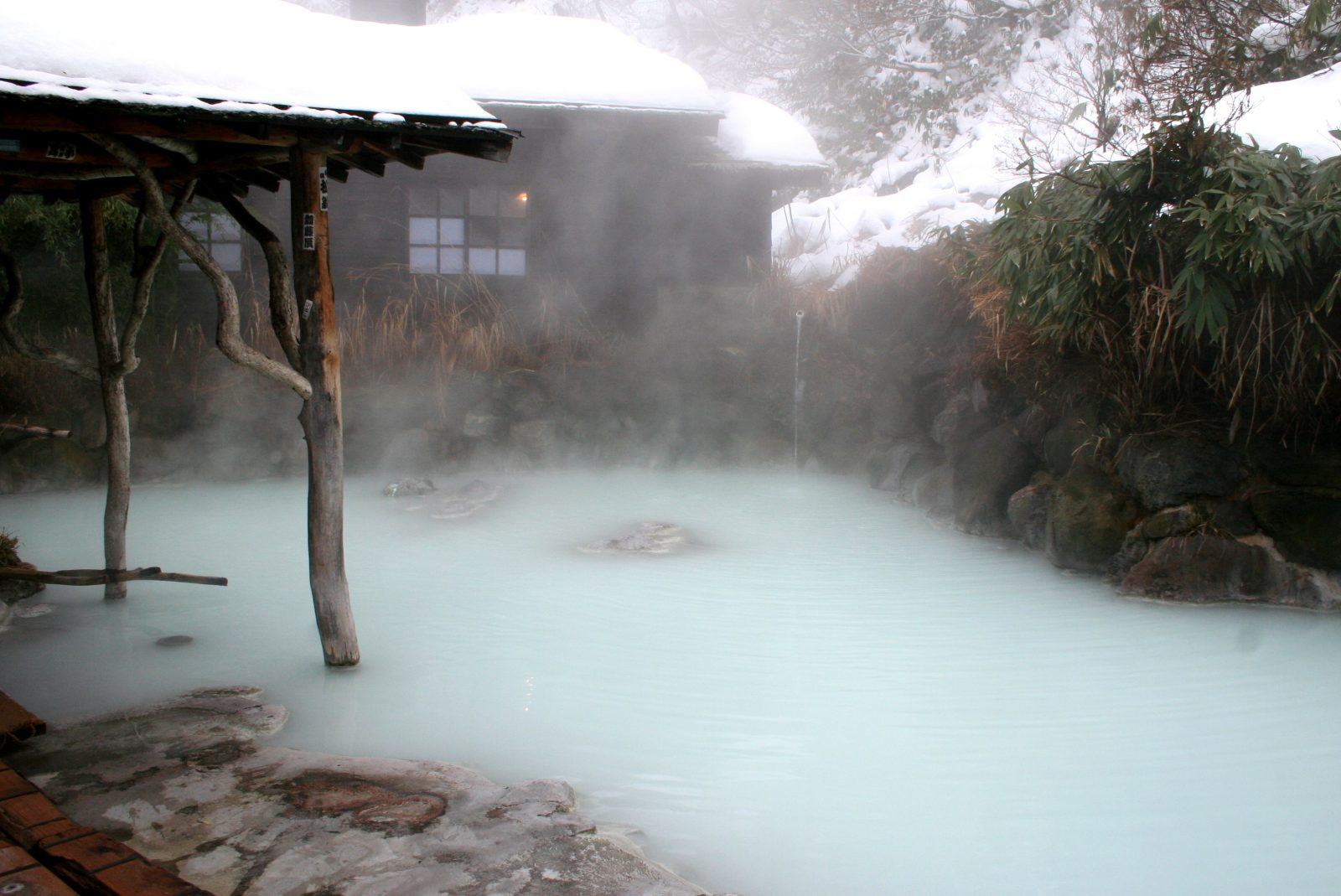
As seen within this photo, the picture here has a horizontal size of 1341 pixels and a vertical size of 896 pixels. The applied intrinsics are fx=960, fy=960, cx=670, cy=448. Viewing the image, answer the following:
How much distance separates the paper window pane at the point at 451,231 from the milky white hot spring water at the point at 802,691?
210 inches

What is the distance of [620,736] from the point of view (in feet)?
11.5

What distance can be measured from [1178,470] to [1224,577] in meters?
0.65

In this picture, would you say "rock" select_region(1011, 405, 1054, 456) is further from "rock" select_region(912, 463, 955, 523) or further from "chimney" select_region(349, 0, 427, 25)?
"chimney" select_region(349, 0, 427, 25)

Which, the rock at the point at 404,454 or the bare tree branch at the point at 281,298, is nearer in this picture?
the bare tree branch at the point at 281,298

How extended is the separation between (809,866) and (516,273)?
9.47m

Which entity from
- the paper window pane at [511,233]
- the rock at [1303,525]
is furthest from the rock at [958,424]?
the paper window pane at [511,233]

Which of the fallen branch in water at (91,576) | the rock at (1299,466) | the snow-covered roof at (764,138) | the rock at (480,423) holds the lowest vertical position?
the fallen branch in water at (91,576)

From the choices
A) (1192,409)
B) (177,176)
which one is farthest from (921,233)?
(177,176)

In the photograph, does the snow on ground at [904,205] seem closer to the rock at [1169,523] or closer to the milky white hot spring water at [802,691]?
the rock at [1169,523]

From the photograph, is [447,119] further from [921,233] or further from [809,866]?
[921,233]

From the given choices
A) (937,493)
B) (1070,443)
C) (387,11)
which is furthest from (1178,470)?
(387,11)

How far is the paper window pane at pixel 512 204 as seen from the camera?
36.8ft

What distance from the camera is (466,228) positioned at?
11148 millimetres

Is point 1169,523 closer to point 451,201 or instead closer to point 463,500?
point 463,500
